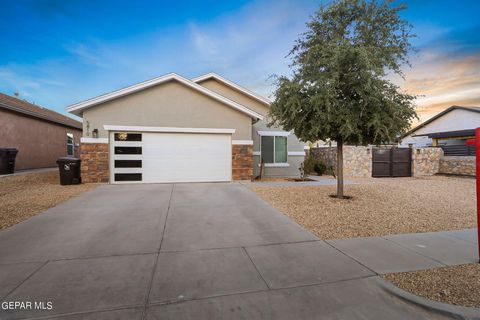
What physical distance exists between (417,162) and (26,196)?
20917 millimetres

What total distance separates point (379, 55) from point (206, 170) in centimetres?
830

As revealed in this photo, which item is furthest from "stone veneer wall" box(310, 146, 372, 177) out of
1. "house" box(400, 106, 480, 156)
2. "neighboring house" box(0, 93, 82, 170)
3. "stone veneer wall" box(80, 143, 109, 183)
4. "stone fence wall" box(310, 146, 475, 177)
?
"neighboring house" box(0, 93, 82, 170)

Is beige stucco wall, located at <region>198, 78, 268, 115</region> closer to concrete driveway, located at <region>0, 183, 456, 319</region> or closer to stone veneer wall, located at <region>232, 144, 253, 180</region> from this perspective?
stone veneer wall, located at <region>232, 144, 253, 180</region>

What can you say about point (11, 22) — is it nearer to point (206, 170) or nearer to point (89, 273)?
point (206, 170)

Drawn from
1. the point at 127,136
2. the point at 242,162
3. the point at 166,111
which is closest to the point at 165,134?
the point at 166,111

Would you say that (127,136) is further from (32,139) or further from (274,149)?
(32,139)

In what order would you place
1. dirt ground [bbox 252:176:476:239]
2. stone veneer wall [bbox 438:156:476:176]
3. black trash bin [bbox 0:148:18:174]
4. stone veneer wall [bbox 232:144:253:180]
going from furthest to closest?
1. stone veneer wall [bbox 438:156:476:176]
2. stone veneer wall [bbox 232:144:253:180]
3. black trash bin [bbox 0:148:18:174]
4. dirt ground [bbox 252:176:476:239]

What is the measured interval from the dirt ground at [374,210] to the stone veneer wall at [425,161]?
5017 millimetres

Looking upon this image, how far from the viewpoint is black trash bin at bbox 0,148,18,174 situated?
10.7 m

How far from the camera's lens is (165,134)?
10328 millimetres

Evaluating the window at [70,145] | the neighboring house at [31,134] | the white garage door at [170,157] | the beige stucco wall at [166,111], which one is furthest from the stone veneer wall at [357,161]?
the window at [70,145]

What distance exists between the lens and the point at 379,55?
6.14 metres

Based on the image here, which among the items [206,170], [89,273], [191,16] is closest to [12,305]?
[89,273]

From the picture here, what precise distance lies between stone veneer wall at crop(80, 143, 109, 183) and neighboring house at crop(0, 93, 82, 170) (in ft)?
22.3
